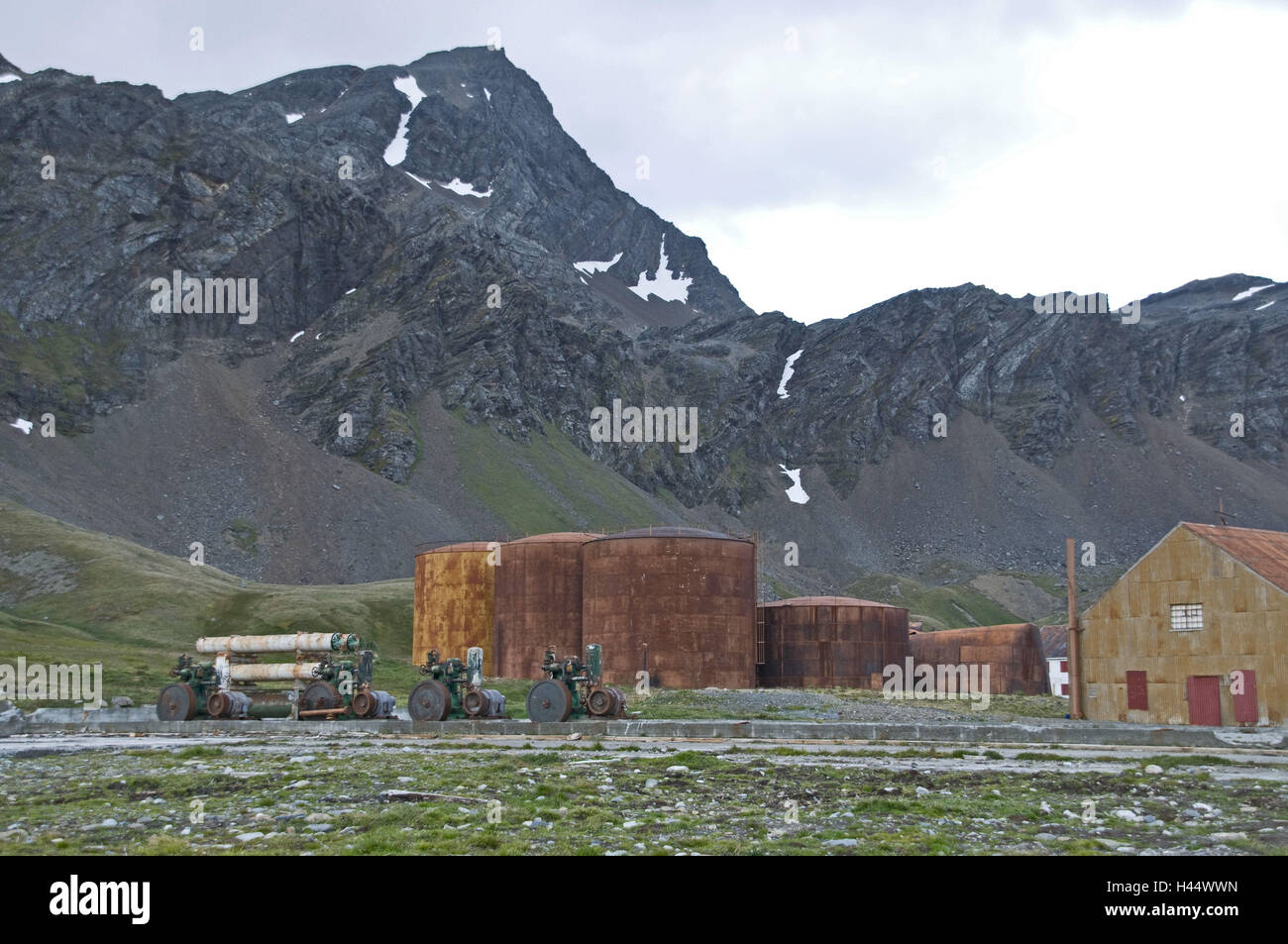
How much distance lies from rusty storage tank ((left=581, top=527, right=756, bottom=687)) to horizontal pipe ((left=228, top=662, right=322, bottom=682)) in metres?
18.5

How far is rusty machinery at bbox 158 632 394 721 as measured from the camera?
38.7 metres

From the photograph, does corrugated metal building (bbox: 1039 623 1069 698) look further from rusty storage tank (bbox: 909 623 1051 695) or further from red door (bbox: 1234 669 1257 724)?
red door (bbox: 1234 669 1257 724)

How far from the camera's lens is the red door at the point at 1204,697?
34906mm

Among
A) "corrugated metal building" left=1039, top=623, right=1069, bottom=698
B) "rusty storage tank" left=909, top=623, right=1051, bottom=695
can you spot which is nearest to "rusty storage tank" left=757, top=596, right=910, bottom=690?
"rusty storage tank" left=909, top=623, right=1051, bottom=695

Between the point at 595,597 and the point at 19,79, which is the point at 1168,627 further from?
the point at 19,79

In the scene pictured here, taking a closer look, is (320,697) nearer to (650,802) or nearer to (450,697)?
(450,697)

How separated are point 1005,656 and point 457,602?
104 feet

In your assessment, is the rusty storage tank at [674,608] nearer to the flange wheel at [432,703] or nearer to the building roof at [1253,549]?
the flange wheel at [432,703]

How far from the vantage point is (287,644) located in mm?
40531

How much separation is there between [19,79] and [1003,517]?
546ft

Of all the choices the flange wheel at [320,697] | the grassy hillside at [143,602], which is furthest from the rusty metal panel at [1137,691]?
the grassy hillside at [143,602]

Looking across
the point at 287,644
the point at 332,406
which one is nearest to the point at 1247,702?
the point at 287,644

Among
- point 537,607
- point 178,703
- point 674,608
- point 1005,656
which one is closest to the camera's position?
point 178,703
